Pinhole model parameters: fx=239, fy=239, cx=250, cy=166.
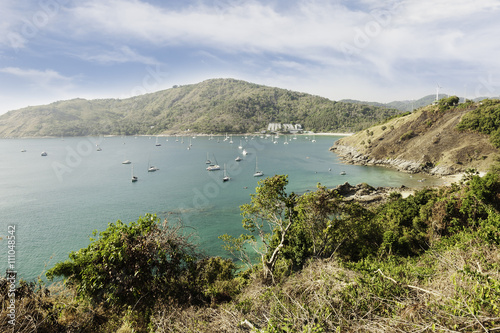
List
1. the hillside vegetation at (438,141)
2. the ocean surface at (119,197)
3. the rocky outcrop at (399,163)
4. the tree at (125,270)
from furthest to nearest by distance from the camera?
1. the rocky outcrop at (399,163)
2. the hillside vegetation at (438,141)
3. the ocean surface at (119,197)
4. the tree at (125,270)

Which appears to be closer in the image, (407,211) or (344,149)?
(407,211)

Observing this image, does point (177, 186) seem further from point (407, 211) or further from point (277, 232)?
point (407, 211)

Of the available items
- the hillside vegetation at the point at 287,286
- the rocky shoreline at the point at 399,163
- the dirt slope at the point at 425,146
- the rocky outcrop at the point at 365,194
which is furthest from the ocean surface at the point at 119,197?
the hillside vegetation at the point at 287,286

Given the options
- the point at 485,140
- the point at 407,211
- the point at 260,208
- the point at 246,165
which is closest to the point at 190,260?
the point at 260,208

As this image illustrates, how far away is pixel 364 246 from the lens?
51.2ft

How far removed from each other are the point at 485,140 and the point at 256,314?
7458cm

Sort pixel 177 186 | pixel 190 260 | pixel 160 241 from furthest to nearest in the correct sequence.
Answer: pixel 177 186
pixel 190 260
pixel 160 241

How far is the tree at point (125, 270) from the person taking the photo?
8.53 metres

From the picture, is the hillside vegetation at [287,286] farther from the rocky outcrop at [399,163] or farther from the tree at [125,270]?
the rocky outcrop at [399,163]

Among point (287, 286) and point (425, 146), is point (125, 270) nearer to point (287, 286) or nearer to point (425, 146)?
point (287, 286)

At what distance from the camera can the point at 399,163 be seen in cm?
6481

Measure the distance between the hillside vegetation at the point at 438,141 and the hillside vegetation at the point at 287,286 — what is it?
4875cm

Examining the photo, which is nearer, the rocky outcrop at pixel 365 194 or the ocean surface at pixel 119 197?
the ocean surface at pixel 119 197

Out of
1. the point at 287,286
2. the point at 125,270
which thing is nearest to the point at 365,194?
the point at 287,286
